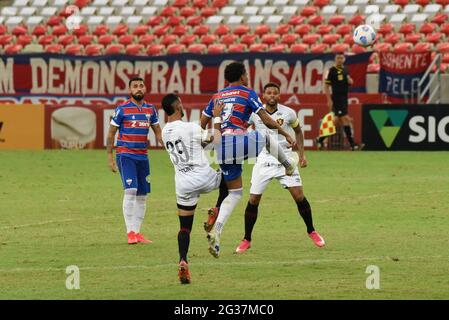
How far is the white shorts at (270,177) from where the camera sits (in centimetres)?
1460

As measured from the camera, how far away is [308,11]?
38812 mm

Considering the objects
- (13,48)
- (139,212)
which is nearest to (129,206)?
(139,212)

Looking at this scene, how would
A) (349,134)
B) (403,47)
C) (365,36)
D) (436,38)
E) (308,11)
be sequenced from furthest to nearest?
(308,11), (436,38), (403,47), (349,134), (365,36)

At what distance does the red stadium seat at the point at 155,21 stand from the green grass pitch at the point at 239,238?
50.1ft

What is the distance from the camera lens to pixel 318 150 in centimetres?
3105

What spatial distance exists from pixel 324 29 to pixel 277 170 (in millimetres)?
23823

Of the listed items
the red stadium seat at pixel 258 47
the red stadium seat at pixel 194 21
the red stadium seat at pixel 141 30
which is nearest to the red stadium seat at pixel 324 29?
the red stadium seat at pixel 258 47

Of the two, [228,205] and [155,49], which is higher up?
[155,49]

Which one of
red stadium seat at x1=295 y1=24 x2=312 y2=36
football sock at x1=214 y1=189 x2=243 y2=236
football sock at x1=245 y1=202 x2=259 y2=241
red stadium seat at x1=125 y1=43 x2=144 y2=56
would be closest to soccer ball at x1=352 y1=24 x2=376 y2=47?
red stadium seat at x1=295 y1=24 x2=312 y2=36

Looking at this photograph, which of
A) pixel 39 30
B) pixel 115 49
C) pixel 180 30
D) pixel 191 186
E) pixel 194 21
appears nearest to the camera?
pixel 191 186

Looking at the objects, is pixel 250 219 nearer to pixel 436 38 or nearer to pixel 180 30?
pixel 436 38

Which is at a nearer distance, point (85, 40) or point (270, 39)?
point (270, 39)

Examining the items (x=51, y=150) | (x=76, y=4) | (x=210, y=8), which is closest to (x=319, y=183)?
(x=51, y=150)

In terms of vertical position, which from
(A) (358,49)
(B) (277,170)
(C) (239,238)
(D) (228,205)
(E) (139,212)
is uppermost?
(A) (358,49)
